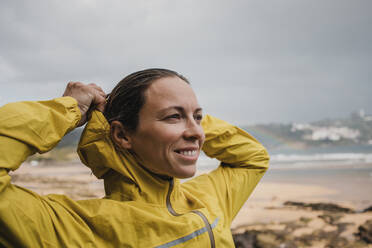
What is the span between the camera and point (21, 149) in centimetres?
127

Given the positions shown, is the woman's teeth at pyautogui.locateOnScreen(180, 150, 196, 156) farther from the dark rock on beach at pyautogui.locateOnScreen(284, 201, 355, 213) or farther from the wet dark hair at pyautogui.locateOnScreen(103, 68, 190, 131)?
the dark rock on beach at pyautogui.locateOnScreen(284, 201, 355, 213)

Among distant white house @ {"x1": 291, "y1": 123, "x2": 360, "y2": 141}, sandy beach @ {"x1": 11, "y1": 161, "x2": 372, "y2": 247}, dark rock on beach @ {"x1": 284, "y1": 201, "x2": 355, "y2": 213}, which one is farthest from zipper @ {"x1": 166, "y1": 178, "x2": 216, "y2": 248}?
distant white house @ {"x1": 291, "y1": 123, "x2": 360, "y2": 141}

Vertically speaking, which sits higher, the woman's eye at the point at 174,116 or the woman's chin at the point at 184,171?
the woman's eye at the point at 174,116

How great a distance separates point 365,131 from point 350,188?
324ft

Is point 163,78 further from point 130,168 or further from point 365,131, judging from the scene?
point 365,131

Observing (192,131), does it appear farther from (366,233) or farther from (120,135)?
(366,233)

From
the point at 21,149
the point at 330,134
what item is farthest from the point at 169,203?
the point at 330,134

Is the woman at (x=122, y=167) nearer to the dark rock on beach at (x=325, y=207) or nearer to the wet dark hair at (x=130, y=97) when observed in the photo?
the wet dark hair at (x=130, y=97)

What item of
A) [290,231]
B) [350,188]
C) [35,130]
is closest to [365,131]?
[350,188]

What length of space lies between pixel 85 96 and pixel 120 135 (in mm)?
284

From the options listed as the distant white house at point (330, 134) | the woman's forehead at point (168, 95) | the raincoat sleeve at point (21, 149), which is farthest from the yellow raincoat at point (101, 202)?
the distant white house at point (330, 134)

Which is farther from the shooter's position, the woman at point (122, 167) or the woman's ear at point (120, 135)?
the woman's ear at point (120, 135)

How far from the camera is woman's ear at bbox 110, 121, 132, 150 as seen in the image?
1.71 m

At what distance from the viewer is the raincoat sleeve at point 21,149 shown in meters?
1.21
